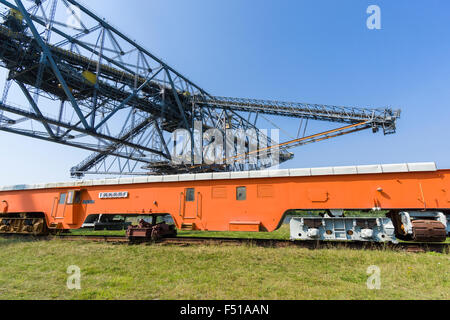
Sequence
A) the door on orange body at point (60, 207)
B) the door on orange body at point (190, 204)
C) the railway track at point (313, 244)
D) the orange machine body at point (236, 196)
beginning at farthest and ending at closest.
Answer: the door on orange body at point (60, 207) → the door on orange body at point (190, 204) → the orange machine body at point (236, 196) → the railway track at point (313, 244)

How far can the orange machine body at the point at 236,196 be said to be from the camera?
876 cm

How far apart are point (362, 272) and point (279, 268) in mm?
2295

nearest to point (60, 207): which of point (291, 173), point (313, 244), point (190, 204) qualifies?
point (190, 204)

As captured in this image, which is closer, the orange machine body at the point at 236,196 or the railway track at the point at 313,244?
the railway track at the point at 313,244

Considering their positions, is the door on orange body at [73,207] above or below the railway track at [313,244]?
above

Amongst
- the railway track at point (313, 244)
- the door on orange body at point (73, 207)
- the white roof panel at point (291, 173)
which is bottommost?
the railway track at point (313, 244)

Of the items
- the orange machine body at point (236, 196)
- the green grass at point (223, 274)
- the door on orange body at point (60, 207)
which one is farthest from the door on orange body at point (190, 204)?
the door on orange body at point (60, 207)

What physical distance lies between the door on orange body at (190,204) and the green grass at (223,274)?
210cm

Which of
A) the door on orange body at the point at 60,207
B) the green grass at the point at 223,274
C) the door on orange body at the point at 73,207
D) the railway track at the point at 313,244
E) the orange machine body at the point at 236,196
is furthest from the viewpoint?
the door on orange body at the point at 60,207

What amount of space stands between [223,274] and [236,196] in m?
4.67

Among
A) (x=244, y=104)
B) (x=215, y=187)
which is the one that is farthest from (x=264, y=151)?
(x=215, y=187)

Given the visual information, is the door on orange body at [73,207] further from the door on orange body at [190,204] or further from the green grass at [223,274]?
the door on orange body at [190,204]

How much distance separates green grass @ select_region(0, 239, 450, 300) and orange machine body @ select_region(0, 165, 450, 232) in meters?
1.78
